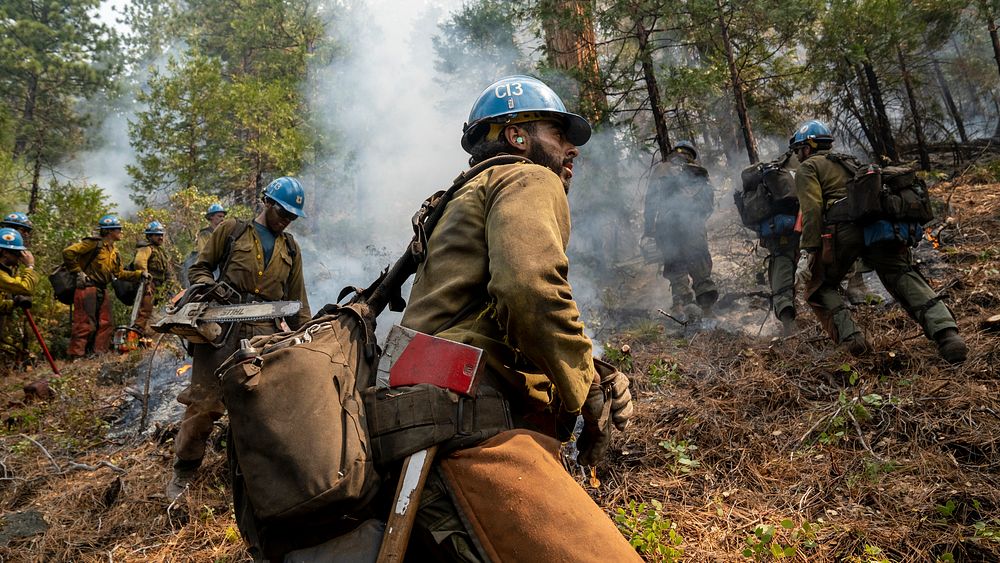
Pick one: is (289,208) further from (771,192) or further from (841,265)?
(771,192)

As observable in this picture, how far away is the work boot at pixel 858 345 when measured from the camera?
4.46 m

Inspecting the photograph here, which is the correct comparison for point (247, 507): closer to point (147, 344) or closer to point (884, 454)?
point (884, 454)

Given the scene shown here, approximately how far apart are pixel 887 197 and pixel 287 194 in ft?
14.7

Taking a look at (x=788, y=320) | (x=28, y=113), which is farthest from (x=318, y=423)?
(x=28, y=113)

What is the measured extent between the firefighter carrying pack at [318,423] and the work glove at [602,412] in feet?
1.12

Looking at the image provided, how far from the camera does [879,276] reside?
4.56m

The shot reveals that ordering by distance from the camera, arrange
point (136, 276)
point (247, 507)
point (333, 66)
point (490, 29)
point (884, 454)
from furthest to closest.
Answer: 1. point (333, 66)
2. point (490, 29)
3. point (136, 276)
4. point (884, 454)
5. point (247, 507)

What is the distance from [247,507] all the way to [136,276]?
883 centimetres

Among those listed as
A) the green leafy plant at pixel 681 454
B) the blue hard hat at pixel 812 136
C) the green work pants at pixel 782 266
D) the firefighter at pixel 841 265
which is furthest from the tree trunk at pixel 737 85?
the green leafy plant at pixel 681 454

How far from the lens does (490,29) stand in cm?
1053

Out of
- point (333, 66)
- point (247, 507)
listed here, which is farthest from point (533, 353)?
point (333, 66)

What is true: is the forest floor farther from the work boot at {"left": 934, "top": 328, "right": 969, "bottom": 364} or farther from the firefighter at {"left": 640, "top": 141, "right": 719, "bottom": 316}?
the firefighter at {"left": 640, "top": 141, "right": 719, "bottom": 316}

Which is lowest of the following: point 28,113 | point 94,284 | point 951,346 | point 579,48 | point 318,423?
point 951,346

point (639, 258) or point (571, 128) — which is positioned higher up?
point (571, 128)
